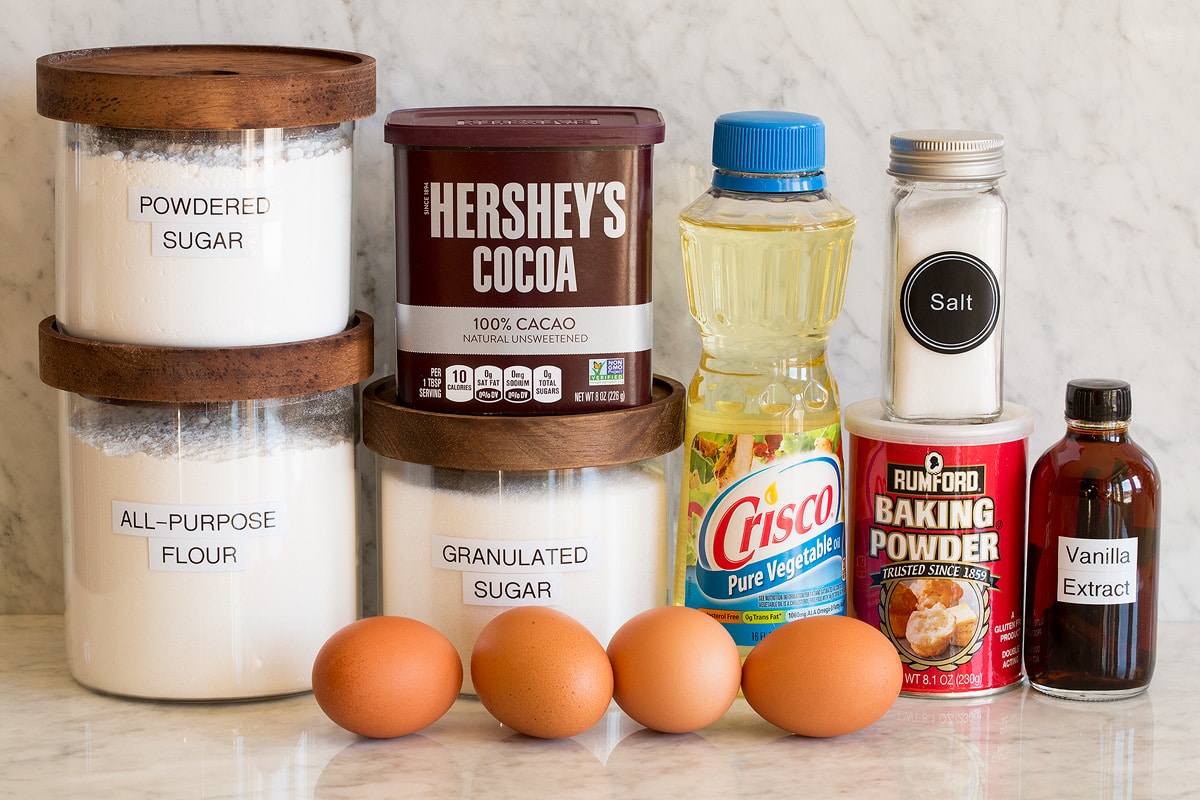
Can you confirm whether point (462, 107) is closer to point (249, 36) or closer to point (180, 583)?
point (249, 36)

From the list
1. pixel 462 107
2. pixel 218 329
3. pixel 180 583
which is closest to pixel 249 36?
pixel 462 107

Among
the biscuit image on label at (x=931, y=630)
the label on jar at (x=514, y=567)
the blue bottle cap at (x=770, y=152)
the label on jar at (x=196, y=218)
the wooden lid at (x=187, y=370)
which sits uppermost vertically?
the blue bottle cap at (x=770, y=152)

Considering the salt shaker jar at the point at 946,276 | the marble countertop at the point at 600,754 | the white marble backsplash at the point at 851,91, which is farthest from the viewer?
the white marble backsplash at the point at 851,91

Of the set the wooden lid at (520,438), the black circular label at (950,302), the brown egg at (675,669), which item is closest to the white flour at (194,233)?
the wooden lid at (520,438)

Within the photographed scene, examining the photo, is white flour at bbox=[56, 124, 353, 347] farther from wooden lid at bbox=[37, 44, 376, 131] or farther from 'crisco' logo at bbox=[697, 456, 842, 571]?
'crisco' logo at bbox=[697, 456, 842, 571]

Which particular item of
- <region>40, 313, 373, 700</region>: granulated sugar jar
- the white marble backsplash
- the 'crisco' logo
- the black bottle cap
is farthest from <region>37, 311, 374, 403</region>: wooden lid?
the black bottle cap

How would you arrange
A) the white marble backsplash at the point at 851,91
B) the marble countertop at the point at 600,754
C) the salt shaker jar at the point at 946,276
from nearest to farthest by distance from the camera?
the marble countertop at the point at 600,754 → the salt shaker jar at the point at 946,276 → the white marble backsplash at the point at 851,91

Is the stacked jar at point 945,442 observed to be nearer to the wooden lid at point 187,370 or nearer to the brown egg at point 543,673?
the brown egg at point 543,673

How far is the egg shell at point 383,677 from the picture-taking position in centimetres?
92

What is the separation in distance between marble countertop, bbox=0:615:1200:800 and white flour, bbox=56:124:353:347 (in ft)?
0.92

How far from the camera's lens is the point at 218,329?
0.98 m

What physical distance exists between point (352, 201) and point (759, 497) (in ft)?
1.27

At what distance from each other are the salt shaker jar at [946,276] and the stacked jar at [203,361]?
40 centimetres

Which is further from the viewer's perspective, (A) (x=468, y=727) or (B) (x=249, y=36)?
(B) (x=249, y=36)
